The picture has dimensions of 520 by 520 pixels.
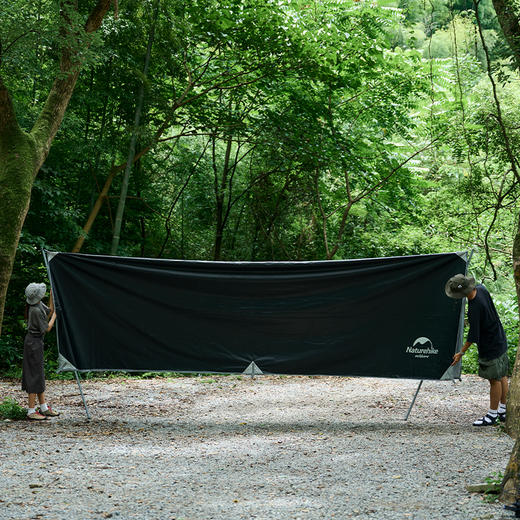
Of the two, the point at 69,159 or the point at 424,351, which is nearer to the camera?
the point at 424,351

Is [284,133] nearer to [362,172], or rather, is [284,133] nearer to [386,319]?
[362,172]

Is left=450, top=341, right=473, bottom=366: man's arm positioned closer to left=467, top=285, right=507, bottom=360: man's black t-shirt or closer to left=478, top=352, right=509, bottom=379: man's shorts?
left=467, top=285, right=507, bottom=360: man's black t-shirt

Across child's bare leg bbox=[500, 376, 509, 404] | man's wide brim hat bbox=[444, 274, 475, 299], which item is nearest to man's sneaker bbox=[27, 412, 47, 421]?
man's wide brim hat bbox=[444, 274, 475, 299]

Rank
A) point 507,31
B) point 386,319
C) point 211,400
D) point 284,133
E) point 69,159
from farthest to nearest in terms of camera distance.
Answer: point 284,133 < point 69,159 < point 211,400 < point 386,319 < point 507,31

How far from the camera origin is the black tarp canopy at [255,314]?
5.95m

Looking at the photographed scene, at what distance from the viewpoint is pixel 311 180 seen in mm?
13898

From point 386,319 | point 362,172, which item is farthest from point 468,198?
point 386,319

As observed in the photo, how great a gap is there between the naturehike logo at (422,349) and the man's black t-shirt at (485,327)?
0.43 m

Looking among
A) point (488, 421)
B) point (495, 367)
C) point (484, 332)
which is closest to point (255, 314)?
point (484, 332)

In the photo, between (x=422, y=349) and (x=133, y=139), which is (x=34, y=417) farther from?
(x=133, y=139)

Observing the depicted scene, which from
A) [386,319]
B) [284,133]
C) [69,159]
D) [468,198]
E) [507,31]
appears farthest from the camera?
[284,133]

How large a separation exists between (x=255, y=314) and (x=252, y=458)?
5.78 ft

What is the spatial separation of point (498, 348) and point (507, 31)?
3.23 meters

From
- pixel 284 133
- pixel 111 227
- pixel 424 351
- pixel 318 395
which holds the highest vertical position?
pixel 284 133
